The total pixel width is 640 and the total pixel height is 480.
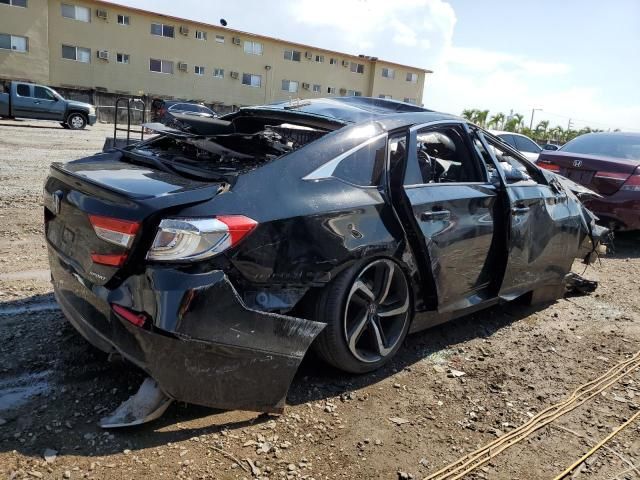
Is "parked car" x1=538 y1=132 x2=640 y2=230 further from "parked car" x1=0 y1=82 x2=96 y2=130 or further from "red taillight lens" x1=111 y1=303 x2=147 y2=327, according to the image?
"parked car" x1=0 y1=82 x2=96 y2=130

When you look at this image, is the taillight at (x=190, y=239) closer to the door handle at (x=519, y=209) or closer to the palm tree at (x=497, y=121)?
the door handle at (x=519, y=209)

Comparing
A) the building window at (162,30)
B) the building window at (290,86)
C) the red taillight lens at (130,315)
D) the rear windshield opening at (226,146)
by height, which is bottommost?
the red taillight lens at (130,315)

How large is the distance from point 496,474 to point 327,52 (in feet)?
151

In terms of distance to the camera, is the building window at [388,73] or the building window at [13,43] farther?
the building window at [388,73]

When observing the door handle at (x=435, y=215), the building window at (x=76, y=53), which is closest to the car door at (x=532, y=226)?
the door handle at (x=435, y=215)

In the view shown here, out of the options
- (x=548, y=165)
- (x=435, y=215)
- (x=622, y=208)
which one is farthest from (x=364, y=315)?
(x=548, y=165)

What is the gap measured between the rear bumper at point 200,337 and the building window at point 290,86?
43562mm

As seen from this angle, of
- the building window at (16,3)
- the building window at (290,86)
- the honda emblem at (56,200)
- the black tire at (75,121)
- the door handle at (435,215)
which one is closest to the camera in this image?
the honda emblem at (56,200)

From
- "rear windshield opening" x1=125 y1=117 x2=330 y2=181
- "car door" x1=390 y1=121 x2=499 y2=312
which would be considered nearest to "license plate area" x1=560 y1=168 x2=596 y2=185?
"car door" x1=390 y1=121 x2=499 y2=312

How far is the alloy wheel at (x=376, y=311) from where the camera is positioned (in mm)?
3041

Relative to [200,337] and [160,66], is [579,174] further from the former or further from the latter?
[160,66]

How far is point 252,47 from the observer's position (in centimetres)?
4194

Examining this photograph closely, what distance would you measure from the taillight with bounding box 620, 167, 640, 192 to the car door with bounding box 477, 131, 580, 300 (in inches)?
101

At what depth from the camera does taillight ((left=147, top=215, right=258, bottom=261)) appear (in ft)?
7.52
